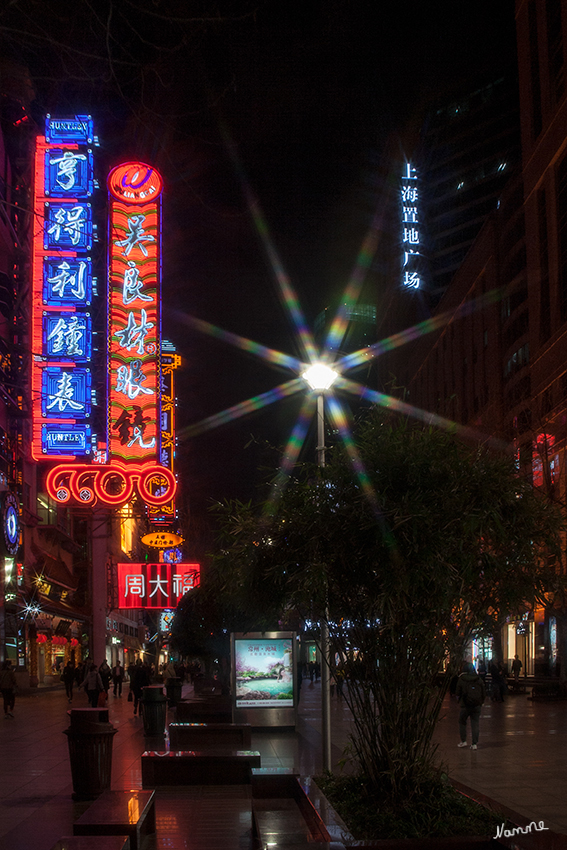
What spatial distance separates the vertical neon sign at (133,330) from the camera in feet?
104

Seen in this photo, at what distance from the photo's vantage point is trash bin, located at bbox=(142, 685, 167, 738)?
2064 cm

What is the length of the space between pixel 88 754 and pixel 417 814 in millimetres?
5104

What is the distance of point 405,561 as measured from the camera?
808cm

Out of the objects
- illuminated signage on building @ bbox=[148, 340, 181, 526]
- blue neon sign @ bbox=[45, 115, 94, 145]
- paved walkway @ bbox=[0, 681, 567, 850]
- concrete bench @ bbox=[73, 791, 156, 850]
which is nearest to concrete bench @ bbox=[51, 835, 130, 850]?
concrete bench @ bbox=[73, 791, 156, 850]

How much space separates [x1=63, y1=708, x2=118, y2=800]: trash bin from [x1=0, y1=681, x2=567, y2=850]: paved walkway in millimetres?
229

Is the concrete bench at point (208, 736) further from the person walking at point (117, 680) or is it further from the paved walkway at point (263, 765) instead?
the person walking at point (117, 680)

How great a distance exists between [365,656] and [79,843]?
3.37 meters

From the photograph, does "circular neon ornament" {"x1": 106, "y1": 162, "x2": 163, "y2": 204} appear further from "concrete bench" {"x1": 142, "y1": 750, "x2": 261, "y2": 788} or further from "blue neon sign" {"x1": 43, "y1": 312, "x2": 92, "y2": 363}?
"concrete bench" {"x1": 142, "y1": 750, "x2": 261, "y2": 788}

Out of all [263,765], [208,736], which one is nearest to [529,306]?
[208,736]

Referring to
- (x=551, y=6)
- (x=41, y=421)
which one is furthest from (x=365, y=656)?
(x=551, y=6)

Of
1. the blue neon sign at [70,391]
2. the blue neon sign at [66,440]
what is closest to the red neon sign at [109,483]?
the blue neon sign at [66,440]

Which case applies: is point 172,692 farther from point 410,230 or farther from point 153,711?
point 410,230

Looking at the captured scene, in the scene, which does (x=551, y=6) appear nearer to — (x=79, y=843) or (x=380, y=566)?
(x=380, y=566)

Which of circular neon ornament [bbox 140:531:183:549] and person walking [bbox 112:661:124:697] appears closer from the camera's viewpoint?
person walking [bbox 112:661:124:697]
